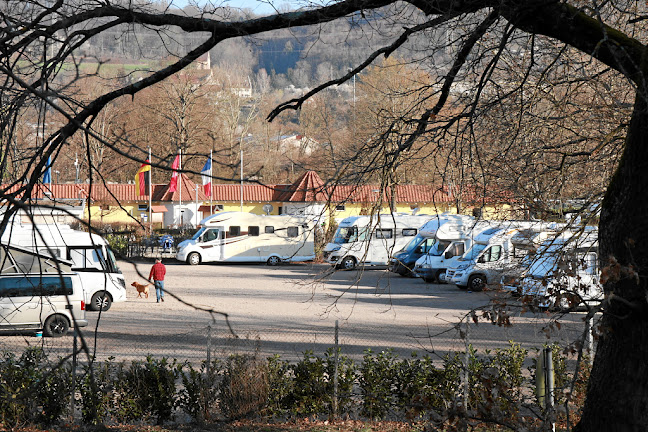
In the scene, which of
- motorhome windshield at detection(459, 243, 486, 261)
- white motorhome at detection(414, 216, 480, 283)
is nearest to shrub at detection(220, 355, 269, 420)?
motorhome windshield at detection(459, 243, 486, 261)

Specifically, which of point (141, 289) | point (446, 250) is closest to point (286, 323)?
point (141, 289)

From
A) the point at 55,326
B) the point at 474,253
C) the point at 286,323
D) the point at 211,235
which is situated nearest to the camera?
the point at 55,326

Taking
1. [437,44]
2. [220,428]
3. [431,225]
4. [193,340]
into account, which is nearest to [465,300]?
[431,225]

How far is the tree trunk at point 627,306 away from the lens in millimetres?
4805

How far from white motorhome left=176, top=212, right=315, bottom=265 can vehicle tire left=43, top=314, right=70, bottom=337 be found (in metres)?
21.2

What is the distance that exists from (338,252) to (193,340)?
703 inches

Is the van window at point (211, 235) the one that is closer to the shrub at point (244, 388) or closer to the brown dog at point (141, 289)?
the brown dog at point (141, 289)

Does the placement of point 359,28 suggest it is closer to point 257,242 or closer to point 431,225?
point 431,225

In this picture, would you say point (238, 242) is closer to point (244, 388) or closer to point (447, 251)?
point (447, 251)

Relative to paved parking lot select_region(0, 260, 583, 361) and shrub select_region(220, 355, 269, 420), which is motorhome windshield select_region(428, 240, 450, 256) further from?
shrub select_region(220, 355, 269, 420)

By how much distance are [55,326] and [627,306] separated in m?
14.2

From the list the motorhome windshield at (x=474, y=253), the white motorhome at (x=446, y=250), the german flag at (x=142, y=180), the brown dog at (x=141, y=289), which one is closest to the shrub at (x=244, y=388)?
the brown dog at (x=141, y=289)

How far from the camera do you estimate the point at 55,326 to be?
53.0ft

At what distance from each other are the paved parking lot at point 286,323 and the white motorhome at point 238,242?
274 inches
